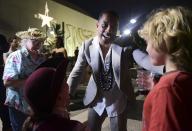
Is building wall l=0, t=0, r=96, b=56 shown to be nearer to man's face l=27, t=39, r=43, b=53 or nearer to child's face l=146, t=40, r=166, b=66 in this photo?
man's face l=27, t=39, r=43, b=53

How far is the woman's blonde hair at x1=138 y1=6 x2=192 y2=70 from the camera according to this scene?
73.4 inches

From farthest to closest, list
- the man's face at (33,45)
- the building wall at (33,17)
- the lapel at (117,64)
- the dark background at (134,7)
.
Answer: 1. the building wall at (33,17)
2. the man's face at (33,45)
3. the lapel at (117,64)
4. the dark background at (134,7)

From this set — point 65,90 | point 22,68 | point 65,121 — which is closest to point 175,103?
point 65,121

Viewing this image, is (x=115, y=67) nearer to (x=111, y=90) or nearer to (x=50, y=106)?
(x=111, y=90)

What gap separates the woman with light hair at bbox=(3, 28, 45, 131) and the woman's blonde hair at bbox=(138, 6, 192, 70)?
95.1 inches

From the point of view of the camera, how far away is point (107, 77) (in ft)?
12.8

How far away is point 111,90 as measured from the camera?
395 centimetres

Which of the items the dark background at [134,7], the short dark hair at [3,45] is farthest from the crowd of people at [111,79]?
the short dark hair at [3,45]

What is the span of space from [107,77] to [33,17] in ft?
37.8

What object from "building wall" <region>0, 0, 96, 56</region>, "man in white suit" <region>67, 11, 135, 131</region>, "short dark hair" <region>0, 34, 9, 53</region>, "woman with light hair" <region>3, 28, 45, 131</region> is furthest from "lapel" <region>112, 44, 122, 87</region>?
"building wall" <region>0, 0, 96, 56</region>

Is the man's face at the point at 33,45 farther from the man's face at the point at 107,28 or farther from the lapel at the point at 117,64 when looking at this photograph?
the lapel at the point at 117,64

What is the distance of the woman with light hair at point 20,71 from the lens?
4117mm

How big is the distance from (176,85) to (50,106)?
86 cm

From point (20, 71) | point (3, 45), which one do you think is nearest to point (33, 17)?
point (3, 45)
